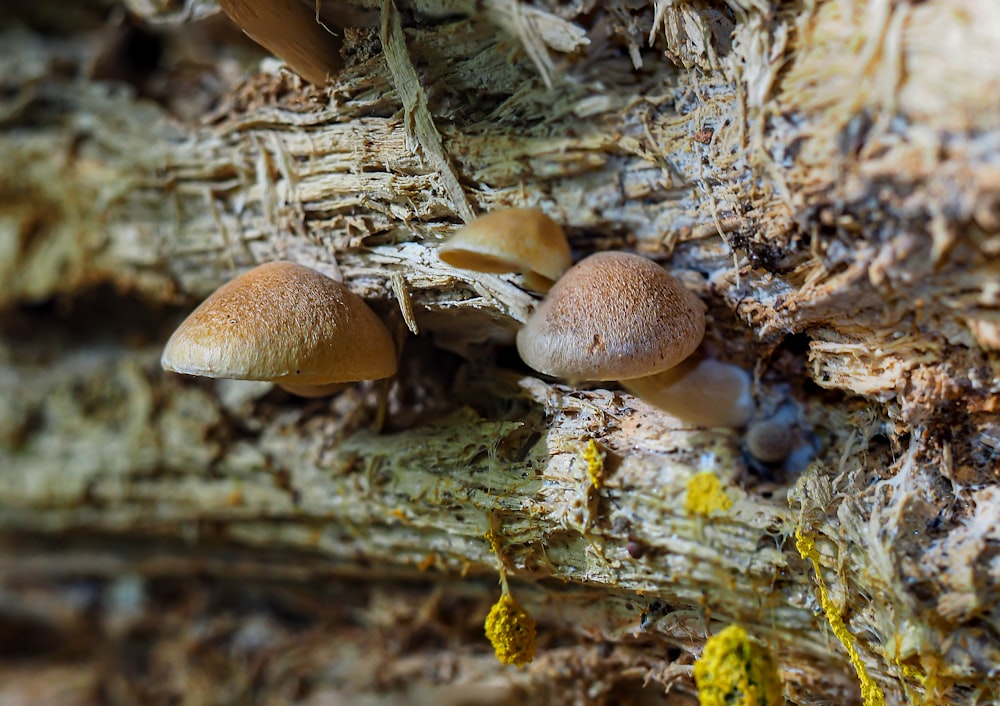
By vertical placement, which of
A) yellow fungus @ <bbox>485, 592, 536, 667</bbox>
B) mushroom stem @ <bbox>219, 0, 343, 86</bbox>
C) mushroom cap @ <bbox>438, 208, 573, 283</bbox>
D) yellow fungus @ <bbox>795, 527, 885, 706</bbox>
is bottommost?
yellow fungus @ <bbox>485, 592, 536, 667</bbox>

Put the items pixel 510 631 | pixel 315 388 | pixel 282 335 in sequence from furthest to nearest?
1. pixel 315 388
2. pixel 510 631
3. pixel 282 335

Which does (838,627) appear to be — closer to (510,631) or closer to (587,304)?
(510,631)

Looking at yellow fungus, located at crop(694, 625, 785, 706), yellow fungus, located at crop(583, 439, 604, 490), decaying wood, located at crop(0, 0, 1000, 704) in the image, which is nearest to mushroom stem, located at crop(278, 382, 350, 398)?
decaying wood, located at crop(0, 0, 1000, 704)

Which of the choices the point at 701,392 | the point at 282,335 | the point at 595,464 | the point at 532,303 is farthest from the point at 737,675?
the point at 282,335

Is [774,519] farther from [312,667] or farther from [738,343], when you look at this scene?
[312,667]

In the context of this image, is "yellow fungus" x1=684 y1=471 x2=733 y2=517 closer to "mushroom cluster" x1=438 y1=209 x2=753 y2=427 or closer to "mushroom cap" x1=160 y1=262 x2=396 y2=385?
"mushroom cluster" x1=438 y1=209 x2=753 y2=427

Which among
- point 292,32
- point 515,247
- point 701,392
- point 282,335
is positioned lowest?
point 701,392
